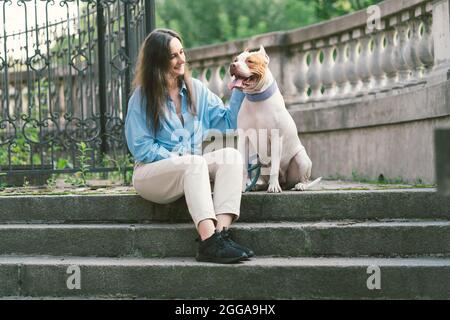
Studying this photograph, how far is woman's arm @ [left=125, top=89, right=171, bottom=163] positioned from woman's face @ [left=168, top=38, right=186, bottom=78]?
310mm

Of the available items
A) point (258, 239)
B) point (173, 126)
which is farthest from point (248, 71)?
point (258, 239)

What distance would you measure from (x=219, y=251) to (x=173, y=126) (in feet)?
3.44

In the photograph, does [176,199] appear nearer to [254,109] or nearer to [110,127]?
[254,109]

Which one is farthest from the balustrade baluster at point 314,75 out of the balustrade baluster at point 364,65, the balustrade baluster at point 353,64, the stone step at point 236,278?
the stone step at point 236,278

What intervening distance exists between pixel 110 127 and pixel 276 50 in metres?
2.42

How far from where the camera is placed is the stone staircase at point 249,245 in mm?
5062

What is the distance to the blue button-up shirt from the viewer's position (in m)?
5.65

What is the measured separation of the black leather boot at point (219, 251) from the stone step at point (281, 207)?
0.67 meters

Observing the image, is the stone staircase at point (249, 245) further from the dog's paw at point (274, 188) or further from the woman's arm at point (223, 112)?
the woman's arm at point (223, 112)

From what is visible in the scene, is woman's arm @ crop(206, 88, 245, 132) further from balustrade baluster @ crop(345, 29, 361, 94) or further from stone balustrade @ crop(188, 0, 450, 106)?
balustrade baluster @ crop(345, 29, 361, 94)

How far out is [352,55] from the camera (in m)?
8.88

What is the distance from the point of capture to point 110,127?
8.41 m

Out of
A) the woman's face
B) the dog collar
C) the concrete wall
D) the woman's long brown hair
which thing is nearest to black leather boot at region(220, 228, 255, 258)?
the woman's long brown hair

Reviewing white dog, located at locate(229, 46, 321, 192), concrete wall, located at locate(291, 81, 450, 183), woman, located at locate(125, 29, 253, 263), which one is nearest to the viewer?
woman, located at locate(125, 29, 253, 263)
